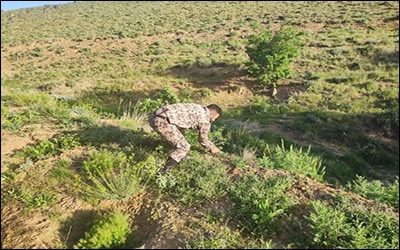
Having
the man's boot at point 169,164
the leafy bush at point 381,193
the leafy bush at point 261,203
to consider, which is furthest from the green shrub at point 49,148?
the leafy bush at point 381,193

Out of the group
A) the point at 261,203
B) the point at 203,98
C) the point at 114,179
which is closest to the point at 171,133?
the point at 114,179

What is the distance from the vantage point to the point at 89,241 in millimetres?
3012

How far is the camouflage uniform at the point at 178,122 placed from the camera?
4.31m

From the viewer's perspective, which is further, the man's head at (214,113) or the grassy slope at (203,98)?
the man's head at (214,113)

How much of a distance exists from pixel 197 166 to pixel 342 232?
2.31 meters

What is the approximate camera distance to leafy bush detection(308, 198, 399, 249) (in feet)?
9.64

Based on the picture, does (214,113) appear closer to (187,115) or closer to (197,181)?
(187,115)

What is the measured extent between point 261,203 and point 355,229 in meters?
1.14

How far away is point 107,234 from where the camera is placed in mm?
3033

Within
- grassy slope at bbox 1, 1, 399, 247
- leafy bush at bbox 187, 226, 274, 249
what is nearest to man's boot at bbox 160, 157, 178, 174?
grassy slope at bbox 1, 1, 399, 247

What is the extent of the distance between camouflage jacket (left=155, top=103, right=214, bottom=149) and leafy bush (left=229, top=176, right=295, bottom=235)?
1173mm

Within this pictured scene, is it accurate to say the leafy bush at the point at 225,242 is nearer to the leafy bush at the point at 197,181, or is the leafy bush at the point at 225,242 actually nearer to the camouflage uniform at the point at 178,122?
the leafy bush at the point at 197,181

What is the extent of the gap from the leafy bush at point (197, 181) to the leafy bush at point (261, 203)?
26 centimetres

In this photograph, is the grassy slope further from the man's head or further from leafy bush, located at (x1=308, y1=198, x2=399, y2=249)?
the man's head
